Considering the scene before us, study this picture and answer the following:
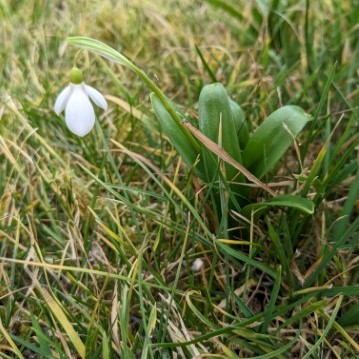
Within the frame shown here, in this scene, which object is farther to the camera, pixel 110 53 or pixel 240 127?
pixel 240 127

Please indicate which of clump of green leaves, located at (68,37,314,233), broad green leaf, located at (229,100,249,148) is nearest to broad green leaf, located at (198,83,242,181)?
clump of green leaves, located at (68,37,314,233)

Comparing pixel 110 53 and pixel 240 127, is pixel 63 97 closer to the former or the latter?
pixel 110 53

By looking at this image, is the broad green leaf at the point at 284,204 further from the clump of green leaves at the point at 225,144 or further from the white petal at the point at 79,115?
the white petal at the point at 79,115

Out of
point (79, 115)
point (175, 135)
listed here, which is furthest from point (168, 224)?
point (79, 115)

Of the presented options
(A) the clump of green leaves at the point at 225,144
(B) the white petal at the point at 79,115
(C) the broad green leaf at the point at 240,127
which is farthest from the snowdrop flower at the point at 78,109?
(C) the broad green leaf at the point at 240,127

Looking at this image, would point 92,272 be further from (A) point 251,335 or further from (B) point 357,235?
(B) point 357,235
